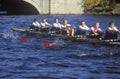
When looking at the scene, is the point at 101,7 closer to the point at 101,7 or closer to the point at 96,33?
the point at 101,7

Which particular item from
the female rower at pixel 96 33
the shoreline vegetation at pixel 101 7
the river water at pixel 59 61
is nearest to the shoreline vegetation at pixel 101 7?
the shoreline vegetation at pixel 101 7

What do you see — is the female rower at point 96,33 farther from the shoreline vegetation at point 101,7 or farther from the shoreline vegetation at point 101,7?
the shoreline vegetation at point 101,7

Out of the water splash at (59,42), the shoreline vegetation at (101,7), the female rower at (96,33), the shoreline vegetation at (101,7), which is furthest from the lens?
the shoreline vegetation at (101,7)

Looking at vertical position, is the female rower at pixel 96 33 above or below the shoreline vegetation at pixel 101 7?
below

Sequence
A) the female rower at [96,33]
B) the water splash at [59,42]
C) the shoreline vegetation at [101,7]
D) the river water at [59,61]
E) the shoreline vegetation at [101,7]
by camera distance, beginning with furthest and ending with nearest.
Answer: the shoreline vegetation at [101,7] → the shoreline vegetation at [101,7] → the water splash at [59,42] → the female rower at [96,33] → the river water at [59,61]

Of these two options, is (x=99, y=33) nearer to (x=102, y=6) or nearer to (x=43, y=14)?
(x=43, y=14)

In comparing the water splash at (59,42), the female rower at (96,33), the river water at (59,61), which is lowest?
the river water at (59,61)

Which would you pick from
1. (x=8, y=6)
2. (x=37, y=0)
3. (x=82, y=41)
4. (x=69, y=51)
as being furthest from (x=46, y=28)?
(x=8, y=6)

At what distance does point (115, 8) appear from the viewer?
309 ft

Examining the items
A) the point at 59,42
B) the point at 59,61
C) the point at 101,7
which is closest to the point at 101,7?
the point at 101,7

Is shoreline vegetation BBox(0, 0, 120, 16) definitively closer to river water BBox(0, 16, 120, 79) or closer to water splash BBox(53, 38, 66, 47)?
water splash BBox(53, 38, 66, 47)

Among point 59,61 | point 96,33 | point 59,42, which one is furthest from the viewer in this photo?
point 59,42

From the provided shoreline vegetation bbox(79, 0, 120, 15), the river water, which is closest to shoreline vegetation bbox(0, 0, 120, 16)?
shoreline vegetation bbox(79, 0, 120, 15)

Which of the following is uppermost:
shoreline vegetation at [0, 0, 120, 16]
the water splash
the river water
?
shoreline vegetation at [0, 0, 120, 16]
